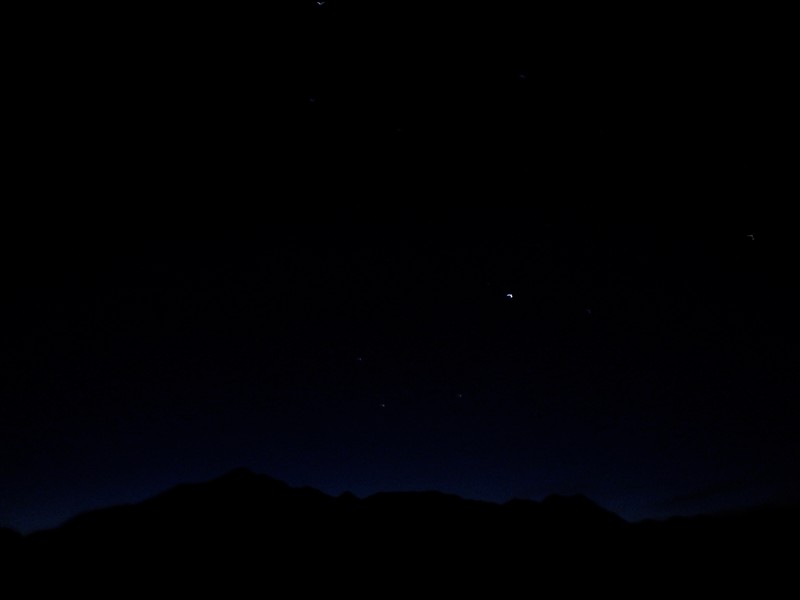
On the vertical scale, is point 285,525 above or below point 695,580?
above

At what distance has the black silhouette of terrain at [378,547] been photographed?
31.6m

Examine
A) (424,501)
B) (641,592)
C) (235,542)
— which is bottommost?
(641,592)

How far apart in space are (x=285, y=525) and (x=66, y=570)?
18604 millimetres

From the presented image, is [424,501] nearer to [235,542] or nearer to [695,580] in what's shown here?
[235,542]

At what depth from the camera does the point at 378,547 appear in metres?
41.4

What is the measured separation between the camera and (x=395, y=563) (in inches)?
1499

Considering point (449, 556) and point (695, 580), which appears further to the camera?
point (449, 556)

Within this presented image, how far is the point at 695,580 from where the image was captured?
37062 millimetres

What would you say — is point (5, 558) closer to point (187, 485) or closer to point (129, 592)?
point (129, 592)

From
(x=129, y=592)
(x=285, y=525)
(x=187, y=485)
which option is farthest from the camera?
(x=187, y=485)

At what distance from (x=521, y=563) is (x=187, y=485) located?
106 ft

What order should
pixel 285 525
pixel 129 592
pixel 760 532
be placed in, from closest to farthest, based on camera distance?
pixel 129 592 < pixel 285 525 < pixel 760 532

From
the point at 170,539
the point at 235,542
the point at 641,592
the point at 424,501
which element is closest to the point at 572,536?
the point at 424,501

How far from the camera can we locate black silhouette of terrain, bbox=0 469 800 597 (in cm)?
3159
